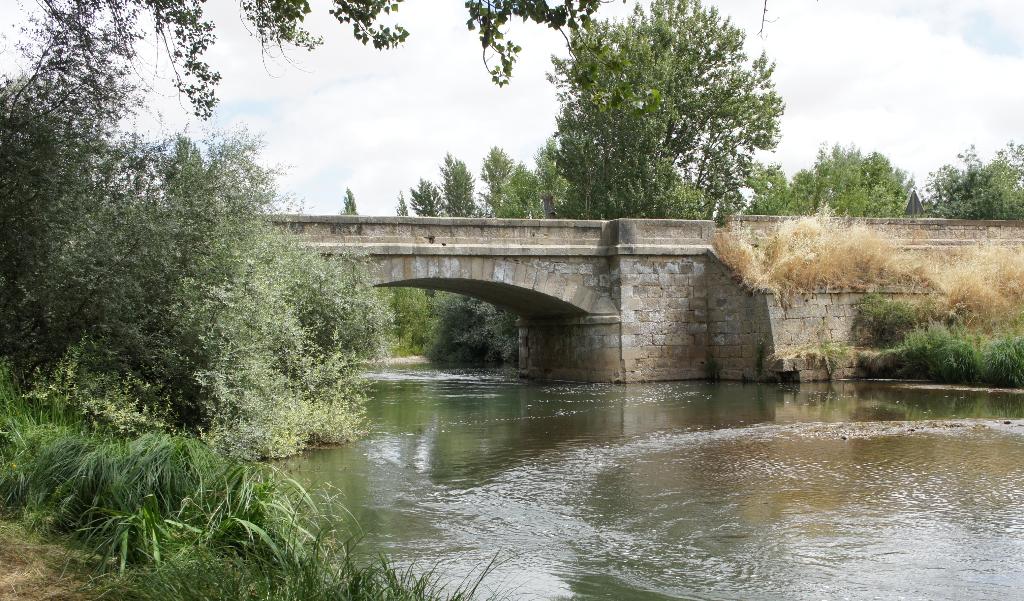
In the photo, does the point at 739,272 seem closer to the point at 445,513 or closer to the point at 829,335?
the point at 829,335

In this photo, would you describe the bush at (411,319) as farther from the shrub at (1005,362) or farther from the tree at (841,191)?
the shrub at (1005,362)

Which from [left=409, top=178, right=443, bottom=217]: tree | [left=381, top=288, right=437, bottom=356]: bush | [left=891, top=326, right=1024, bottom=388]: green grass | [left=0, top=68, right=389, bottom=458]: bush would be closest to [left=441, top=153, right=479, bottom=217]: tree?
[left=409, top=178, right=443, bottom=217]: tree

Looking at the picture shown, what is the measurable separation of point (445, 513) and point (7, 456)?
2.88 m

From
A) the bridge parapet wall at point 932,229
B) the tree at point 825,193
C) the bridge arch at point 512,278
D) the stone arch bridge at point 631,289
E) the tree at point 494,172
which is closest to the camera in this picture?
the bridge arch at point 512,278

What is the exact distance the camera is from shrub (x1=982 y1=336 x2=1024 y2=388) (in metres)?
14.4

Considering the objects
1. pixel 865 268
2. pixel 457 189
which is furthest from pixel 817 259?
pixel 457 189

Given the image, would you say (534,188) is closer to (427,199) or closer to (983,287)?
(427,199)

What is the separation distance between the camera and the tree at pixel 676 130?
28.1 metres

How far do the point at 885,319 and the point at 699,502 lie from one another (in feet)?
39.2

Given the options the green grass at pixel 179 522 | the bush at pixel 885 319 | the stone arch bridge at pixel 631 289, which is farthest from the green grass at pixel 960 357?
the green grass at pixel 179 522

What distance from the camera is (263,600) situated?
127 inches

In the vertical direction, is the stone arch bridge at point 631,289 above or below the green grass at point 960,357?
above

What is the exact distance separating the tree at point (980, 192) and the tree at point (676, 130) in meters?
7.84

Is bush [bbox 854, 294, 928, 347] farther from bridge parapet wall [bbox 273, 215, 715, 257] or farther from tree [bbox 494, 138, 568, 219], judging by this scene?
tree [bbox 494, 138, 568, 219]
